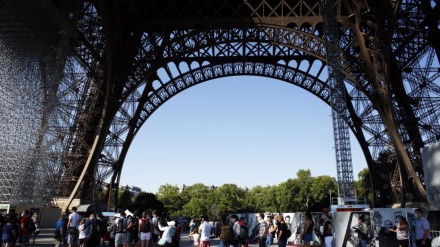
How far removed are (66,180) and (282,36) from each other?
1637 centimetres

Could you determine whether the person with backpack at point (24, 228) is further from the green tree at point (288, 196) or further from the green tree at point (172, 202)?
the green tree at point (172, 202)

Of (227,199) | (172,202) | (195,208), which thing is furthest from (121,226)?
(172,202)

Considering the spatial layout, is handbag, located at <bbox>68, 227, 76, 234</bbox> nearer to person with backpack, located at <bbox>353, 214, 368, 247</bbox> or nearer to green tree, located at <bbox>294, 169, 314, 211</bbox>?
person with backpack, located at <bbox>353, 214, 368, 247</bbox>

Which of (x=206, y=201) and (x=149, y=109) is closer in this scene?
(x=149, y=109)

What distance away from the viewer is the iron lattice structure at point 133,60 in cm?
2523

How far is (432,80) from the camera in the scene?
28359 mm

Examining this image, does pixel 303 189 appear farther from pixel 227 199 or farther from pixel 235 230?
pixel 235 230

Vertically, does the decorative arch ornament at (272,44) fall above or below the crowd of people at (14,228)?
above

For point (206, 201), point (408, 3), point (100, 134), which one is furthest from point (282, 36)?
point (206, 201)

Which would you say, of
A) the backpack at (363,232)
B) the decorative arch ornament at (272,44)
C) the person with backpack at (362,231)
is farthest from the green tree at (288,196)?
the backpack at (363,232)

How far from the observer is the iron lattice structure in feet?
82.8

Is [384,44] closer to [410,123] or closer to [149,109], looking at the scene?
[410,123]

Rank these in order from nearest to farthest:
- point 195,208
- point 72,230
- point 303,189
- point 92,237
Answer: point 92,237 → point 72,230 → point 303,189 → point 195,208

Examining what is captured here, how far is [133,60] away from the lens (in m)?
28.5
